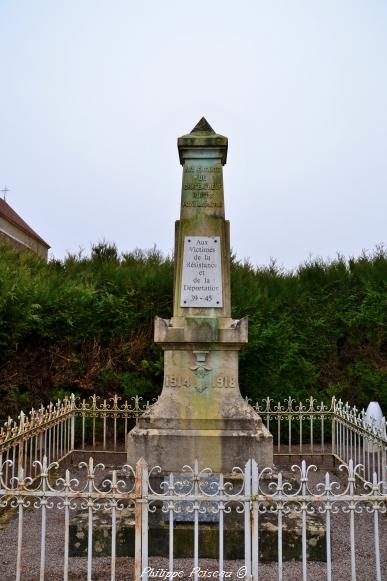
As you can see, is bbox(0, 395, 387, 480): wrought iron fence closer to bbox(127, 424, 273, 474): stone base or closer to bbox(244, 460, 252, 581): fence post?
bbox(127, 424, 273, 474): stone base

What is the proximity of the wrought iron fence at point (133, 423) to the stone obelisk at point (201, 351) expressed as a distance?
1.43 meters

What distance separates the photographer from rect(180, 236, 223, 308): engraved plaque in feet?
21.2

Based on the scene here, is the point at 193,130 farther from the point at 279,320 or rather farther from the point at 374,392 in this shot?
the point at 374,392

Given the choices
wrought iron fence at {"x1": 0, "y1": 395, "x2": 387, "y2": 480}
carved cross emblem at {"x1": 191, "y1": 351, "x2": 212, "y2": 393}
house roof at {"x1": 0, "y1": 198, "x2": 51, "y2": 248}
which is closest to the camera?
carved cross emblem at {"x1": 191, "y1": 351, "x2": 212, "y2": 393}

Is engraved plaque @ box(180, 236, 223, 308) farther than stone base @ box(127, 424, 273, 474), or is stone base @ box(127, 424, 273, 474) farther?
engraved plaque @ box(180, 236, 223, 308)

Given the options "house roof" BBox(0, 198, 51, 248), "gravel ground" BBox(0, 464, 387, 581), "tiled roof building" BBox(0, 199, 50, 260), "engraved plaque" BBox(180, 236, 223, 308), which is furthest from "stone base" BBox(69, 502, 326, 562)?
"house roof" BBox(0, 198, 51, 248)

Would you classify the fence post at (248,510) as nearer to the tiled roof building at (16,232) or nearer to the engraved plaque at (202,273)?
the engraved plaque at (202,273)

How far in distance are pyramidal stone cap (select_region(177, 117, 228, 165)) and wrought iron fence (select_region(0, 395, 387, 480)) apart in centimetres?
351

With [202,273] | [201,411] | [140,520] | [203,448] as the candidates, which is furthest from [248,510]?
[202,273]

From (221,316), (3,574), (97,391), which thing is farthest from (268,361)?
(3,574)

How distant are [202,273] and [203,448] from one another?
76.1 inches

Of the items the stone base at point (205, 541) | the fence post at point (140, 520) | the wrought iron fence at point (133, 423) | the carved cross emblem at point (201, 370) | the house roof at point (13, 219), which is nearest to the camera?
the fence post at point (140, 520)

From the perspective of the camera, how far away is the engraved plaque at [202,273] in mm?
6477

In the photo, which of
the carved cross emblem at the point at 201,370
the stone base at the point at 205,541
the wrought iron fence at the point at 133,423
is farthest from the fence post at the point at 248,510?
the wrought iron fence at the point at 133,423
